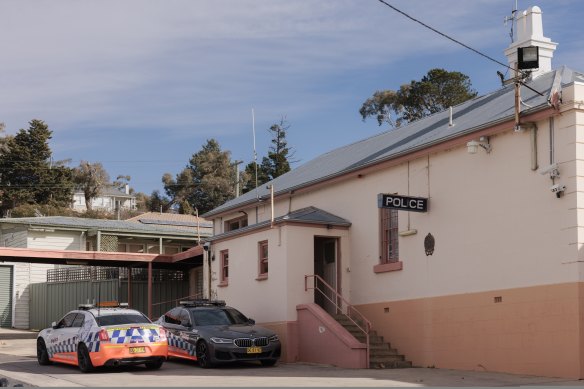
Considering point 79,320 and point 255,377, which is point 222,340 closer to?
point 255,377

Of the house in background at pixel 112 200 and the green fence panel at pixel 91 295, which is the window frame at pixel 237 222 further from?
the house in background at pixel 112 200

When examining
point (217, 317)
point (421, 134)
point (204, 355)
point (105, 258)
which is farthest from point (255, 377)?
point (105, 258)

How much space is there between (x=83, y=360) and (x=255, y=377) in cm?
396

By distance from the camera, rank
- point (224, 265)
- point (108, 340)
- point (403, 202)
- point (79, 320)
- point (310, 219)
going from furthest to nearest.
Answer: point (224, 265)
point (310, 219)
point (403, 202)
point (79, 320)
point (108, 340)

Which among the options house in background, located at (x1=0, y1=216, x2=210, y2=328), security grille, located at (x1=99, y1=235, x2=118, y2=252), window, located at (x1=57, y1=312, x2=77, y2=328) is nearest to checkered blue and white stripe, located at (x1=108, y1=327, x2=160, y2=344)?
window, located at (x1=57, y1=312, x2=77, y2=328)

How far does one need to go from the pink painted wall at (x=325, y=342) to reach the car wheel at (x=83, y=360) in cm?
604

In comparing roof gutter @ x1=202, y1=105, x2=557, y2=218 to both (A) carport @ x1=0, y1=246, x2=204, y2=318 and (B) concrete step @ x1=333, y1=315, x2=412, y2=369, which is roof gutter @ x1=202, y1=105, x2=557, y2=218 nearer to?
(B) concrete step @ x1=333, y1=315, x2=412, y2=369

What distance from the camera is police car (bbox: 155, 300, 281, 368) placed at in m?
19.8

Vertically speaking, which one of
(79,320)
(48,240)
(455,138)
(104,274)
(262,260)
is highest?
(455,138)

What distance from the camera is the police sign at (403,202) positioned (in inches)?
779

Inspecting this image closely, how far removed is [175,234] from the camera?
41.5 m

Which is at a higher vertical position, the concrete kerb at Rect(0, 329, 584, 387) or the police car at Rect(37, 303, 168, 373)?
Answer: the police car at Rect(37, 303, 168, 373)

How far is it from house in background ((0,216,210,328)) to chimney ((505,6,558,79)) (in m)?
22.8

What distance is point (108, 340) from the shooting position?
1798 centimetres
